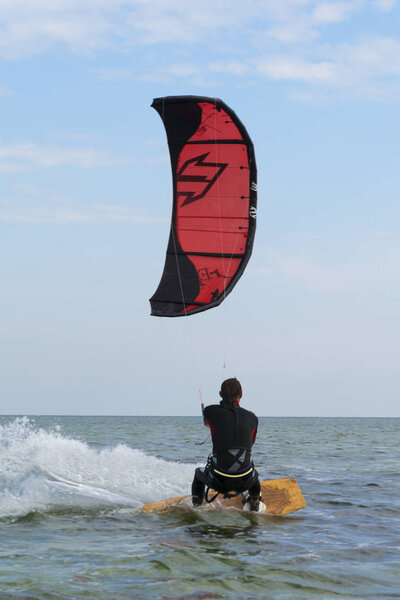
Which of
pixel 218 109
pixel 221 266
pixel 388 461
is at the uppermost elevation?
pixel 218 109

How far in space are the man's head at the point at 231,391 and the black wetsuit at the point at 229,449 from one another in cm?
10

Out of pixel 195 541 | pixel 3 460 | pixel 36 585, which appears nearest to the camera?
pixel 36 585

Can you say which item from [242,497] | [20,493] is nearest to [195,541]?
[242,497]

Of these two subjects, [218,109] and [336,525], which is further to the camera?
[218,109]

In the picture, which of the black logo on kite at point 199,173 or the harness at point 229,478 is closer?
the harness at point 229,478

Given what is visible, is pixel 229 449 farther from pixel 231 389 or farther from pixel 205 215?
pixel 205 215

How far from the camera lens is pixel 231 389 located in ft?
27.4

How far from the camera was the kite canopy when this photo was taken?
11.7 metres

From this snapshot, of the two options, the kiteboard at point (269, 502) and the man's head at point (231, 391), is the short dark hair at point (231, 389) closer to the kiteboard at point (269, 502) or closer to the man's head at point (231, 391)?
the man's head at point (231, 391)

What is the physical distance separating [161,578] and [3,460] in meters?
7.51

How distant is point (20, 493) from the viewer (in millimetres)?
9734

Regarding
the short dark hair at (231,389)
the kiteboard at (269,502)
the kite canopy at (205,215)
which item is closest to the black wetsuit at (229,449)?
the short dark hair at (231,389)

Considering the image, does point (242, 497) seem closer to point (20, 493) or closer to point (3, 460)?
point (20, 493)

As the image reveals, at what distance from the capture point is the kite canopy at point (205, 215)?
11.7m
